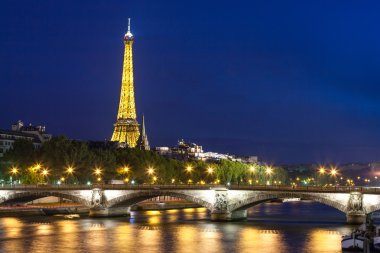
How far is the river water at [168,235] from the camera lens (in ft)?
178

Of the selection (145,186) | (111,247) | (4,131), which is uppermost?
(4,131)

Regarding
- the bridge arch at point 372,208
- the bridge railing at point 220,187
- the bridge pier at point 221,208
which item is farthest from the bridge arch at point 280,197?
the bridge arch at point 372,208

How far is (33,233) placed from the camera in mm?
64250

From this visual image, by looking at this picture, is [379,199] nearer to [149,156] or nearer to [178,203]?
[178,203]

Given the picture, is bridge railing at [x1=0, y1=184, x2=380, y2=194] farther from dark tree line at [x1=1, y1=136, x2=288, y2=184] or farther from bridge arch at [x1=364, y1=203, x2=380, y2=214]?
dark tree line at [x1=1, y1=136, x2=288, y2=184]

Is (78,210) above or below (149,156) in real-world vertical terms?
below

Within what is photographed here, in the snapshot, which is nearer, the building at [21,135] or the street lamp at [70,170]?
the street lamp at [70,170]

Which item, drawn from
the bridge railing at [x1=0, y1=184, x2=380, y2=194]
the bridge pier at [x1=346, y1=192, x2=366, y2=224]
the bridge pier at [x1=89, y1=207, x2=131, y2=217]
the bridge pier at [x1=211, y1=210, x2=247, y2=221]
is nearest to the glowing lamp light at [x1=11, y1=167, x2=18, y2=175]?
the bridge railing at [x1=0, y1=184, x2=380, y2=194]

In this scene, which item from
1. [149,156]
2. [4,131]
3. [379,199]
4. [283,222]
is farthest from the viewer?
[4,131]

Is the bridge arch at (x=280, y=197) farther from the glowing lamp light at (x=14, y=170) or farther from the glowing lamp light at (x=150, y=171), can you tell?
the glowing lamp light at (x=150, y=171)

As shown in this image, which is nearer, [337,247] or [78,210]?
[337,247]

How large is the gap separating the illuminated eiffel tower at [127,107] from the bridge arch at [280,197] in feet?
253

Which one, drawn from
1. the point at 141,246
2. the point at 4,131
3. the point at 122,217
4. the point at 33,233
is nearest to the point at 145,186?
the point at 122,217

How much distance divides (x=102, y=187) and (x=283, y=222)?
20.8m
